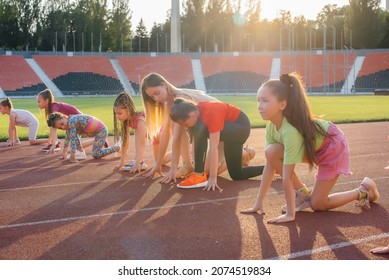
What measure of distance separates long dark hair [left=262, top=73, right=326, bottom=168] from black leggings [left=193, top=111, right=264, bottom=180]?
199cm

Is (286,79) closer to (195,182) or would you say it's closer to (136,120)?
(195,182)

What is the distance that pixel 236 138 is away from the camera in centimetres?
768

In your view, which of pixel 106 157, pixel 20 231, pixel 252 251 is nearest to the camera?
pixel 252 251

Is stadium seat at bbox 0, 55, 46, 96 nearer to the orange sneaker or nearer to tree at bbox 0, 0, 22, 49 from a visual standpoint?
tree at bbox 0, 0, 22, 49

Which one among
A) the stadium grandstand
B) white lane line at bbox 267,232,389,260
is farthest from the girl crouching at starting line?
the stadium grandstand

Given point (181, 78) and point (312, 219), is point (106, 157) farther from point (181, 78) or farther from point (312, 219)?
point (181, 78)

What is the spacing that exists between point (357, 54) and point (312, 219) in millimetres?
63328

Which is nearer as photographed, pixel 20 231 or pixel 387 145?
pixel 20 231

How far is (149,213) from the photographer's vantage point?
601 cm

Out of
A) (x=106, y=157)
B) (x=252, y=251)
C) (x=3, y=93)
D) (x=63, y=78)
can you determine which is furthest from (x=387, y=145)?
(x=63, y=78)

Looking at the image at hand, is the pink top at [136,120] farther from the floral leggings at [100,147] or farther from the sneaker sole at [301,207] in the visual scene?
the sneaker sole at [301,207]

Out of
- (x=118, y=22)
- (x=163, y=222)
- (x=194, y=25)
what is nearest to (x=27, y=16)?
(x=118, y=22)

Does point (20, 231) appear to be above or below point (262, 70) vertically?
below

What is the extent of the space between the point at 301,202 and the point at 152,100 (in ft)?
9.05
